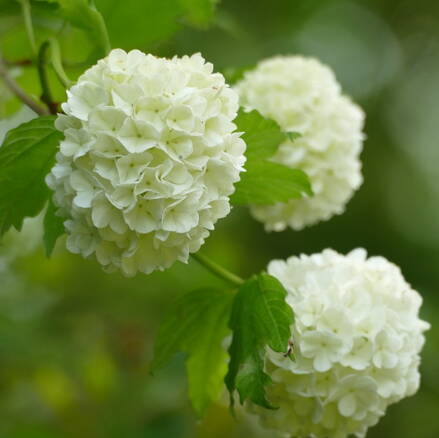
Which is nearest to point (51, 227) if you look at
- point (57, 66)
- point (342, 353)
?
point (57, 66)

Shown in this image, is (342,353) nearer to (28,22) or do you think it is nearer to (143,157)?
(143,157)

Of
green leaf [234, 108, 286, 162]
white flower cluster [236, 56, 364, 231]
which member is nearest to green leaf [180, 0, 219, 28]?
white flower cluster [236, 56, 364, 231]

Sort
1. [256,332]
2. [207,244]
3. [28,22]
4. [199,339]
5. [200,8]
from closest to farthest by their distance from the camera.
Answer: [256,332] → [28,22] → [199,339] → [200,8] → [207,244]

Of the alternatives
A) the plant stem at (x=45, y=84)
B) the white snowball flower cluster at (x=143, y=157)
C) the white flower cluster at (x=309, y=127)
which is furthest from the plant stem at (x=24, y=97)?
the white flower cluster at (x=309, y=127)

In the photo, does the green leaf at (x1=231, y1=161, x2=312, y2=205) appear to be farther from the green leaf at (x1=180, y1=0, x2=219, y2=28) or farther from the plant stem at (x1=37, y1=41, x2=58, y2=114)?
the green leaf at (x1=180, y1=0, x2=219, y2=28)

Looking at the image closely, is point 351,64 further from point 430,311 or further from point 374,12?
point 430,311

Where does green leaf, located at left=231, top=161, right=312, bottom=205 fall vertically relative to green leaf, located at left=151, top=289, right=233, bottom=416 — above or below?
above
